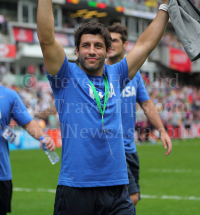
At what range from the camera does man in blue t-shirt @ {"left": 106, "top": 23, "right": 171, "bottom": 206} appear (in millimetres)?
5453

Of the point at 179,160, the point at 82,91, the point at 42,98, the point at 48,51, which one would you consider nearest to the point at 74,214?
the point at 82,91

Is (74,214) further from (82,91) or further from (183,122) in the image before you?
(183,122)

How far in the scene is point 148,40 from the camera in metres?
3.73

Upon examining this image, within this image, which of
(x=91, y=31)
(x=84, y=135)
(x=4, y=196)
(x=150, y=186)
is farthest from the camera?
(x=150, y=186)

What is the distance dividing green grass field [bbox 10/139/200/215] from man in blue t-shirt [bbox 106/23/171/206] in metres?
1.94

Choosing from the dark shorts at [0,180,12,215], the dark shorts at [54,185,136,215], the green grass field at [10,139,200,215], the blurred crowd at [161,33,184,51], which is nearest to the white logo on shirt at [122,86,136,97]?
the dark shorts at [0,180,12,215]

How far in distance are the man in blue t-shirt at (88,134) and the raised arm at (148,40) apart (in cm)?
28

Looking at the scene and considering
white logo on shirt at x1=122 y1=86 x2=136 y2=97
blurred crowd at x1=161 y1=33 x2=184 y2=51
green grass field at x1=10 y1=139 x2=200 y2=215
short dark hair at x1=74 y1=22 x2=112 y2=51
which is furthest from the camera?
blurred crowd at x1=161 y1=33 x2=184 y2=51

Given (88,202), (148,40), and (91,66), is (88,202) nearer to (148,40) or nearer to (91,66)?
(91,66)

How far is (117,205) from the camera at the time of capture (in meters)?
3.54

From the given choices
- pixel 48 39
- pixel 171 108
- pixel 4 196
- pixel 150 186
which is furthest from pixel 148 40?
pixel 171 108

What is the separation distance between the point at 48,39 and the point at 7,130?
1819 millimetres

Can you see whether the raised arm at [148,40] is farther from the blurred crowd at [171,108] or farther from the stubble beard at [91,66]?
the blurred crowd at [171,108]

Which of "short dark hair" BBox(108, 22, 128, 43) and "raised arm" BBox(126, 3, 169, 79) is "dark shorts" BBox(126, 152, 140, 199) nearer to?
"short dark hair" BBox(108, 22, 128, 43)
